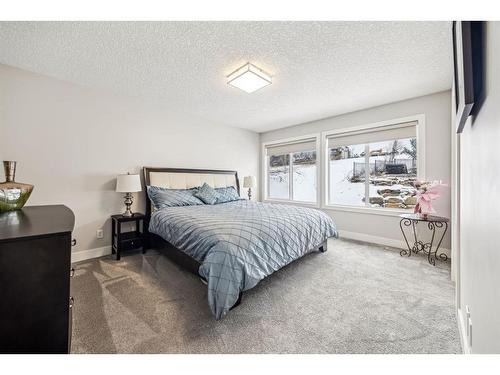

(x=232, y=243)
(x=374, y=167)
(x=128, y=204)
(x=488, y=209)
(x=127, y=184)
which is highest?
(x=374, y=167)

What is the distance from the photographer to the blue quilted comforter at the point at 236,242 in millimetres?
1599

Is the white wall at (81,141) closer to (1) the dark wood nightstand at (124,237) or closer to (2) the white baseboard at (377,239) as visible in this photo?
(1) the dark wood nightstand at (124,237)

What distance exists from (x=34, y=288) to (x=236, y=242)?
1.18 metres

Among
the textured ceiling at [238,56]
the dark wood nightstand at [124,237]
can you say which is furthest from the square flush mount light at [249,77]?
the dark wood nightstand at [124,237]

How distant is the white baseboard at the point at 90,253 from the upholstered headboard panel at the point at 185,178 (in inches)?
28.7

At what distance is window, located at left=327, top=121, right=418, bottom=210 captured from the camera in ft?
11.0

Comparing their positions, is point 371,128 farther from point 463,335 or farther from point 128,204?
point 128,204

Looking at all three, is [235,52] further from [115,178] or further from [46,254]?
[115,178]

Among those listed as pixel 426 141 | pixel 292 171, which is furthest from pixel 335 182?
pixel 426 141

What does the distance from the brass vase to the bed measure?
1203 millimetres

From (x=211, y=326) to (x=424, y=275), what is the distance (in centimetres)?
240

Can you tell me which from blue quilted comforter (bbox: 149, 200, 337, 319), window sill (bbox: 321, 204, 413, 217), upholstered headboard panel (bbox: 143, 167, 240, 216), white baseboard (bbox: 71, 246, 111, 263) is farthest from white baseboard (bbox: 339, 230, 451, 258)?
white baseboard (bbox: 71, 246, 111, 263)

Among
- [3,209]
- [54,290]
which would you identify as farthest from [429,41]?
[3,209]

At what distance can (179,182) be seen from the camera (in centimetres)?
369
